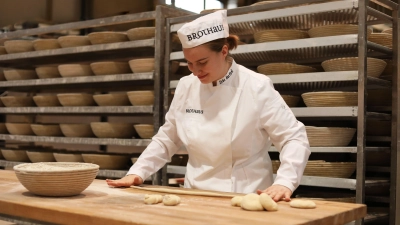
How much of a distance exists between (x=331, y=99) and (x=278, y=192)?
→ 44.4 inches

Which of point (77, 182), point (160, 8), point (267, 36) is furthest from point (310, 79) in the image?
point (77, 182)

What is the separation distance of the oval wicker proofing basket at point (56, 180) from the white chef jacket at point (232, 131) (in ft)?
1.69

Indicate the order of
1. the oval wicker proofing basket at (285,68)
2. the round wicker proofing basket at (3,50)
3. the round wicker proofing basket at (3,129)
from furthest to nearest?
1. the round wicker proofing basket at (3,50)
2. the round wicker proofing basket at (3,129)
3. the oval wicker proofing basket at (285,68)

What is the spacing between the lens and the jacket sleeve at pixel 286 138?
2.11 m

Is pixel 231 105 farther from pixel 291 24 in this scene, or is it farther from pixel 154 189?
pixel 291 24

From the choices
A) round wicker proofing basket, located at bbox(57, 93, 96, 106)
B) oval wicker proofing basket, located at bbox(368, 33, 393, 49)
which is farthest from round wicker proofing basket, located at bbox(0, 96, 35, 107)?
oval wicker proofing basket, located at bbox(368, 33, 393, 49)

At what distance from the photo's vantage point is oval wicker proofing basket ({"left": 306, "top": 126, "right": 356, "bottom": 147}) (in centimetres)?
289

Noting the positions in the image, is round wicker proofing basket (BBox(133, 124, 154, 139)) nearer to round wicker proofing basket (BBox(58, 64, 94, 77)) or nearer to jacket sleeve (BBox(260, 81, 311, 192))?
round wicker proofing basket (BBox(58, 64, 94, 77))

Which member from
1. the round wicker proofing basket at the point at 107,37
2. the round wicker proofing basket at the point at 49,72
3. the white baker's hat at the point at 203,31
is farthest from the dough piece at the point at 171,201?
the round wicker proofing basket at the point at 49,72

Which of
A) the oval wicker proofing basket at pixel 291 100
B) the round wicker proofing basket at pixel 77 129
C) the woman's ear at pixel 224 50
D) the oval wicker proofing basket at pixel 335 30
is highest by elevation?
the oval wicker proofing basket at pixel 335 30

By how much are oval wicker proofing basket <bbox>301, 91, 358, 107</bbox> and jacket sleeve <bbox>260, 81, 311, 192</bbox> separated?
636mm

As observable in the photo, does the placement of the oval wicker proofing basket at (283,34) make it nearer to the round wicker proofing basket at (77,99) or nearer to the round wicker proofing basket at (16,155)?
the round wicker proofing basket at (77,99)

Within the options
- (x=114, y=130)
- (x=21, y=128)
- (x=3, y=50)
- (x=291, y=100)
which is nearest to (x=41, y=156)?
(x=21, y=128)

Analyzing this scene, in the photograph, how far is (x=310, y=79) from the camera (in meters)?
2.97
